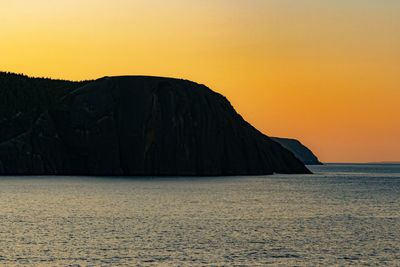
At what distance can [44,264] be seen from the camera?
56.2m

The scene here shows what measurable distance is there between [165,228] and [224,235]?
9537mm

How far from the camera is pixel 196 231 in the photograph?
259 ft

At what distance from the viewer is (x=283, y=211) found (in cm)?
10775

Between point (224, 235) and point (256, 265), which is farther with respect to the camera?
point (224, 235)

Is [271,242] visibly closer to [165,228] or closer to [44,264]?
[165,228]

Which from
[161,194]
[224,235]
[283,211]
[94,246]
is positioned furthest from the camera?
[161,194]

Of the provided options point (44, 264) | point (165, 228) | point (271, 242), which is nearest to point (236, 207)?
point (165, 228)

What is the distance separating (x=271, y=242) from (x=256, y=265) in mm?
13990

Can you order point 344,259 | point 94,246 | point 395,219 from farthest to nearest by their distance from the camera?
point 395,219 < point 94,246 < point 344,259

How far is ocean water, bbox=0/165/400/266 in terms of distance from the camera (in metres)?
60.3

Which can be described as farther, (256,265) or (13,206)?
(13,206)

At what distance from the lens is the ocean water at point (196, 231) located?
60281mm

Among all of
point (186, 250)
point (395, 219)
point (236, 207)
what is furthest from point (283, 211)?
point (186, 250)

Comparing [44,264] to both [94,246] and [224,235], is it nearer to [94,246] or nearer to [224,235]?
[94,246]
